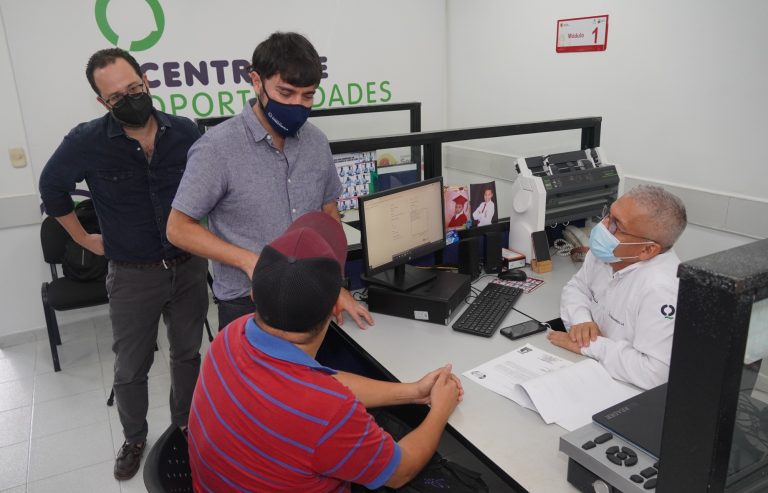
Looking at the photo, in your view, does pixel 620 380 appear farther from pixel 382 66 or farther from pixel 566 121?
pixel 382 66

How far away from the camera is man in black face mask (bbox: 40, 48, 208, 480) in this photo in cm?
202

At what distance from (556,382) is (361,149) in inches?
43.6

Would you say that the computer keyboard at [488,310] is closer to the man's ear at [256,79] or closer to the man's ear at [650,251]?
the man's ear at [650,251]

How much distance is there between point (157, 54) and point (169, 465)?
311 centimetres

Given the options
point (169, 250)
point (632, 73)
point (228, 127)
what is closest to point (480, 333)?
point (228, 127)

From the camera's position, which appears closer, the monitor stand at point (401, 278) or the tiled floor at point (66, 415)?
→ the monitor stand at point (401, 278)

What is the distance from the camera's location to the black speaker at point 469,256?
2.20 metres

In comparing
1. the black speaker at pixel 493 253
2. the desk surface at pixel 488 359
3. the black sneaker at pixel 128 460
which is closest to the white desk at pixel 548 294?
the desk surface at pixel 488 359

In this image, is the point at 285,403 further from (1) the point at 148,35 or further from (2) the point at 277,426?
(1) the point at 148,35

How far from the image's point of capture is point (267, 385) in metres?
1.01

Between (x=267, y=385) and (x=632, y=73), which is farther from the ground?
(x=632, y=73)

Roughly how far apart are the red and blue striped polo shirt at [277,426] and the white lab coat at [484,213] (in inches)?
59.1

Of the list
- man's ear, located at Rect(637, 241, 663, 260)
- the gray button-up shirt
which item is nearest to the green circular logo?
the gray button-up shirt

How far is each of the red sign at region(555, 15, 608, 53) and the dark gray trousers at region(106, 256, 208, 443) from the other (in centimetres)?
259
